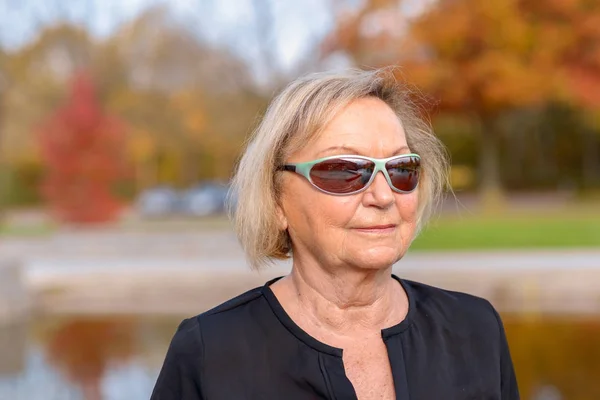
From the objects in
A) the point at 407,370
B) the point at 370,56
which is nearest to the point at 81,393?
the point at 407,370

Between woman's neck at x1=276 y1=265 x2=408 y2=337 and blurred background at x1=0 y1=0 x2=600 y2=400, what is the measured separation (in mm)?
536

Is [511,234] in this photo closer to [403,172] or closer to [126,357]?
[126,357]

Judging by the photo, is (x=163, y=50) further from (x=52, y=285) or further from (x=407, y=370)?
(x=407, y=370)

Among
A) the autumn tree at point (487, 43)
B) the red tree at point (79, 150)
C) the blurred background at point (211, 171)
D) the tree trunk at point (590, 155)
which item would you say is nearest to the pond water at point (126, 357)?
the blurred background at point (211, 171)

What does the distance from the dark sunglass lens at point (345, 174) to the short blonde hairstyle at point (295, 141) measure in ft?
0.32

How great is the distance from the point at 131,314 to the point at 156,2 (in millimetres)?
23658

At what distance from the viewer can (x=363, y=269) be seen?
6.09ft

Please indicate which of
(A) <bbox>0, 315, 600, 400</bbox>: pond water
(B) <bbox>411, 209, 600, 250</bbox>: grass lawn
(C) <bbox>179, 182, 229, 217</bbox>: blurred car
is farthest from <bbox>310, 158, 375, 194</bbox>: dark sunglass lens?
(C) <bbox>179, 182, 229, 217</bbox>: blurred car

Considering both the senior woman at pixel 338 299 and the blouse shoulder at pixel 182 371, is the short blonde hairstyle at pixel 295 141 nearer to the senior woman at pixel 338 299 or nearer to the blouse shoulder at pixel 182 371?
the senior woman at pixel 338 299

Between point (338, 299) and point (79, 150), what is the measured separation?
742 inches

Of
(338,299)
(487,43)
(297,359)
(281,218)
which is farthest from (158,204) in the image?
(297,359)

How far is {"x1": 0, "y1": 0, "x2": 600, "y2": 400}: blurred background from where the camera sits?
8211mm

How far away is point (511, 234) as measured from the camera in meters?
16.4

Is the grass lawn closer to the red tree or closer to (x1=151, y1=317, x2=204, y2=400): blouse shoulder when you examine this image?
the red tree
